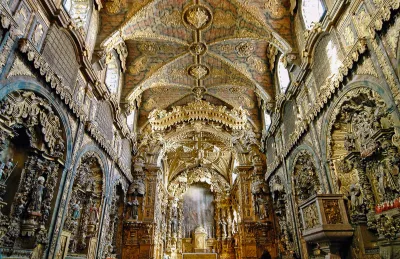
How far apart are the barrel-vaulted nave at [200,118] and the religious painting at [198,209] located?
8125mm

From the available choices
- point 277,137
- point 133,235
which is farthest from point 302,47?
point 133,235

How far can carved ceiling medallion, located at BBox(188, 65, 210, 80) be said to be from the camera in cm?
1553

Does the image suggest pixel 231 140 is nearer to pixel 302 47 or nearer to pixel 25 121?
pixel 302 47

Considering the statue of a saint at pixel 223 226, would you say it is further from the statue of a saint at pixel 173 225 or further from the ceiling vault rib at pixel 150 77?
the ceiling vault rib at pixel 150 77

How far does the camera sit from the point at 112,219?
12.6m

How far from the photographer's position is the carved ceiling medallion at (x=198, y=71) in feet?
51.0

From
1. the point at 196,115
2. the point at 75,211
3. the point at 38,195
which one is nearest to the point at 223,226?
the point at 196,115

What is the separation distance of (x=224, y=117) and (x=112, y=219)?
8328mm

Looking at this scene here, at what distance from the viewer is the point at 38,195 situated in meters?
6.92

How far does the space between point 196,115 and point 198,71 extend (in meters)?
2.65

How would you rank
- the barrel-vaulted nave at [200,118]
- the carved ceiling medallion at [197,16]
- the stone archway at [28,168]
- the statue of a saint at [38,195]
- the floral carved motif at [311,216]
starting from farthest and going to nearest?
the carved ceiling medallion at [197,16] → the floral carved motif at [311,216] → the statue of a saint at [38,195] → the barrel-vaulted nave at [200,118] → the stone archway at [28,168]

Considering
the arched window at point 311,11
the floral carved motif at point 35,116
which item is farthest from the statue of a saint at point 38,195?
the arched window at point 311,11

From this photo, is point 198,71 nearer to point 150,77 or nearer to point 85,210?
point 150,77

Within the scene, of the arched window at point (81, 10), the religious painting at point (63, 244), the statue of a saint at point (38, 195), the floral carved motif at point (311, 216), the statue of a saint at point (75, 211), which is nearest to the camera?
the statue of a saint at point (38, 195)
